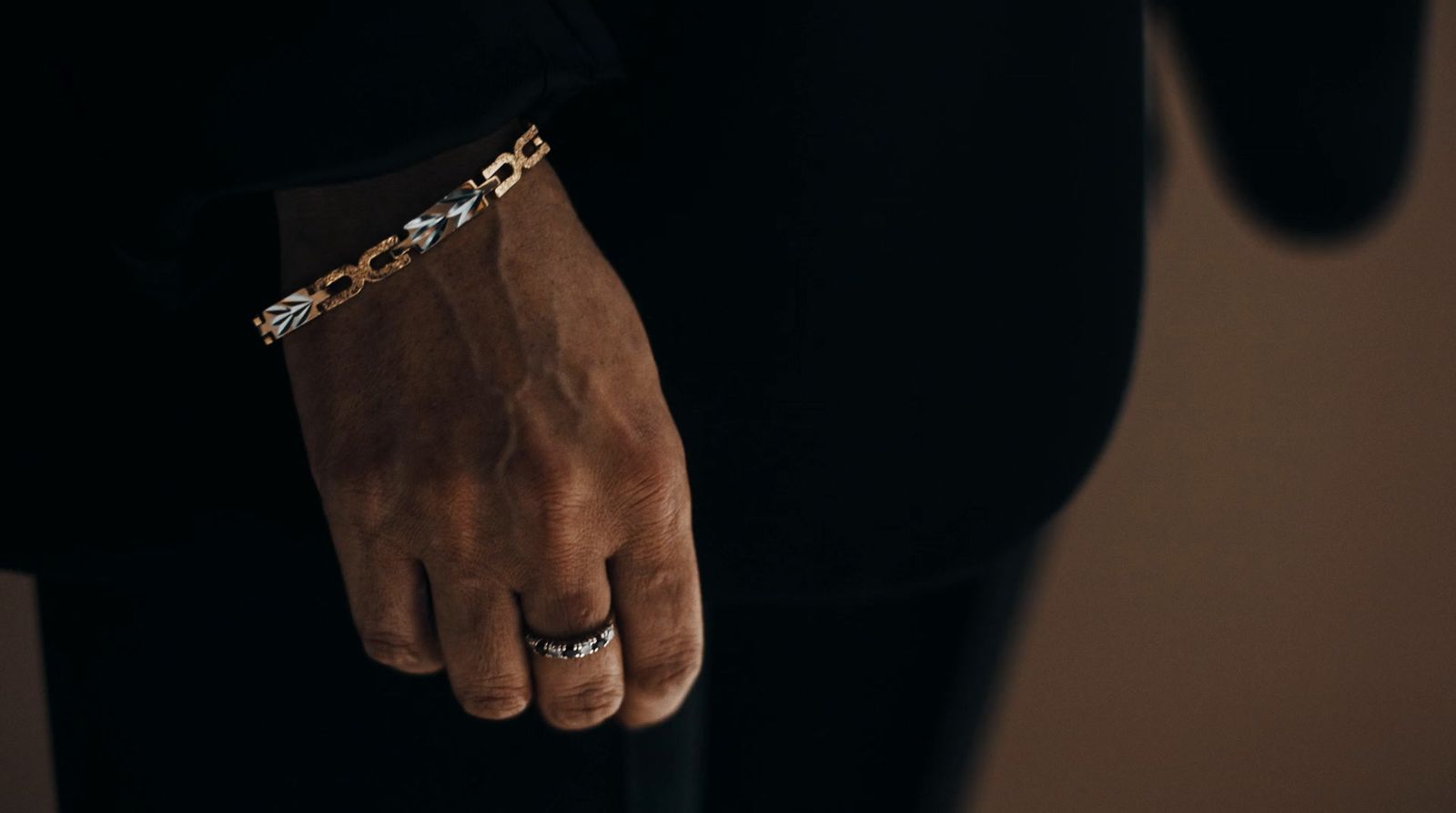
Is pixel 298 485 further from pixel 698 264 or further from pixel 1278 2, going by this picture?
pixel 1278 2

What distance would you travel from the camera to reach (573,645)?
1.36ft

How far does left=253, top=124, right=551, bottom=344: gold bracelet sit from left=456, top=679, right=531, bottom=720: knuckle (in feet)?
0.45

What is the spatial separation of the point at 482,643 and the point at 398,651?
34 millimetres

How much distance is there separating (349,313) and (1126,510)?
1.13m

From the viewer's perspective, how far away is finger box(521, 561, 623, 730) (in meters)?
0.41

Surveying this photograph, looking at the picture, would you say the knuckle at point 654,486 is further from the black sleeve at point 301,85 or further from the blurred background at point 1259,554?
the blurred background at point 1259,554

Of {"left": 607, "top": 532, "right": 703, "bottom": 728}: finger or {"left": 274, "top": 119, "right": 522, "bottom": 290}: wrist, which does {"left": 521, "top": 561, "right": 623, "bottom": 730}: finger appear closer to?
{"left": 607, "top": 532, "right": 703, "bottom": 728}: finger

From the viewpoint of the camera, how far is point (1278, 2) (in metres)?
0.72

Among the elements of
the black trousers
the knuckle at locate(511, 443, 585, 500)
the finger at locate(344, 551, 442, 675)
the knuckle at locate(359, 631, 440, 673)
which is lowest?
the black trousers

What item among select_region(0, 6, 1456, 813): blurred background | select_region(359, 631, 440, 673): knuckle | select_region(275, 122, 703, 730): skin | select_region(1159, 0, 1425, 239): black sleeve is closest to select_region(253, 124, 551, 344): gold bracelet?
select_region(275, 122, 703, 730): skin

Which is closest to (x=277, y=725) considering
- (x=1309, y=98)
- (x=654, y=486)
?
(x=654, y=486)

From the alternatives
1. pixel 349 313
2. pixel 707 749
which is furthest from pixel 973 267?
pixel 707 749

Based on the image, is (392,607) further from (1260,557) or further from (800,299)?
(1260,557)

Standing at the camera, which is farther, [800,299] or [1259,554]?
[1259,554]
